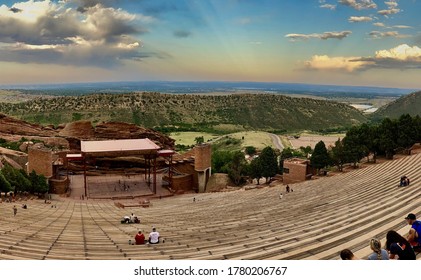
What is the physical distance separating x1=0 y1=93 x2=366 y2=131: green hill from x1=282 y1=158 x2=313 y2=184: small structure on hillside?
106 feet

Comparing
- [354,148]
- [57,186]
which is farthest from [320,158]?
[57,186]

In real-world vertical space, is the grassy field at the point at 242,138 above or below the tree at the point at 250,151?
above

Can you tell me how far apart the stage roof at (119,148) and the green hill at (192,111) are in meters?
36.0

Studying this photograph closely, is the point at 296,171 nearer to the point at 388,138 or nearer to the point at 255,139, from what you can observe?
the point at 388,138

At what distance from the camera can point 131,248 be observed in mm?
7020

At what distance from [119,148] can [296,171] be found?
1025 cm

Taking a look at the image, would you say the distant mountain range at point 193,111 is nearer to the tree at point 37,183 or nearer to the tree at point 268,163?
the tree at point 268,163

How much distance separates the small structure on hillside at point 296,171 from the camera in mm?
24422

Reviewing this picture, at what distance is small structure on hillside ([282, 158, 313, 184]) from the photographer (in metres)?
24.4

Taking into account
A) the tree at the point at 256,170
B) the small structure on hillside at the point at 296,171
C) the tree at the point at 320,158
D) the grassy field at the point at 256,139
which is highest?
the tree at the point at 320,158

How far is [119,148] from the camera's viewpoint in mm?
25047

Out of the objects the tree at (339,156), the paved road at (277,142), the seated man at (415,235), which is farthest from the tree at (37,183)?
the paved road at (277,142)
